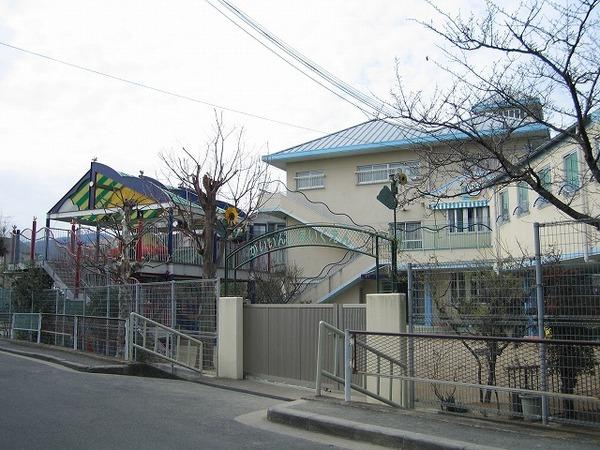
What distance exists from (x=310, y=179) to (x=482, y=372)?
80.1 feet

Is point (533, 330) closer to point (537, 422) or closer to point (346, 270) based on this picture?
point (537, 422)

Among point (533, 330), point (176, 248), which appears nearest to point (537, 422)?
point (533, 330)

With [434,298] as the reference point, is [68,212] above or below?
above

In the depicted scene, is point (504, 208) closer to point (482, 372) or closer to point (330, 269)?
point (330, 269)

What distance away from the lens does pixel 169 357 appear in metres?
13.7

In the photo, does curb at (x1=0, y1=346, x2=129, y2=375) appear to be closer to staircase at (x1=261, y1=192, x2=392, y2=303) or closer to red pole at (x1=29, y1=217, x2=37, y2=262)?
red pole at (x1=29, y1=217, x2=37, y2=262)

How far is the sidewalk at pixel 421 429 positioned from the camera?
21.2 ft

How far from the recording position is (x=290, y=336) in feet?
39.7

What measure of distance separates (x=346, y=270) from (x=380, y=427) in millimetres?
18901

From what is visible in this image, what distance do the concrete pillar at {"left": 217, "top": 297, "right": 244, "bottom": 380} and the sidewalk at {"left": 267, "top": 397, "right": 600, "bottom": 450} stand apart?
177 inches

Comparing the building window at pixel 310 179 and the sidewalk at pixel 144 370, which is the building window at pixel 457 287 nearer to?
the sidewalk at pixel 144 370

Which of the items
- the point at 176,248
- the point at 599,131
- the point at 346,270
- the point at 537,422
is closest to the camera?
the point at 537,422

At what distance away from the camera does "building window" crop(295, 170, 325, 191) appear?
106ft

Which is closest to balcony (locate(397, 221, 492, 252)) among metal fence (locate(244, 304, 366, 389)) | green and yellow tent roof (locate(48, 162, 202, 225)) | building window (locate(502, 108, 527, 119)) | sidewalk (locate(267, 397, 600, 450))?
green and yellow tent roof (locate(48, 162, 202, 225))
